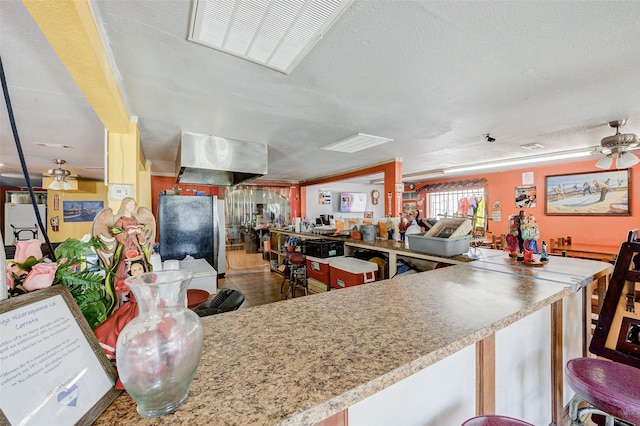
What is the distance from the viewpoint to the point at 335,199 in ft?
29.9

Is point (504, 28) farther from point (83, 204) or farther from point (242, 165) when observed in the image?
point (83, 204)

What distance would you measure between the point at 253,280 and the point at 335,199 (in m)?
4.56

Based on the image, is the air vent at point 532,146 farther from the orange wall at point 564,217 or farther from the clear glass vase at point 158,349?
the clear glass vase at point 158,349

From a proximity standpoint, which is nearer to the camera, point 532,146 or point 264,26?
point 264,26

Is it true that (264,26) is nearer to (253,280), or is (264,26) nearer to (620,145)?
(620,145)

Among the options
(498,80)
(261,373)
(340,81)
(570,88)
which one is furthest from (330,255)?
(261,373)

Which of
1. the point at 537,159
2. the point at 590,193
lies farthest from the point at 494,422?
the point at 590,193

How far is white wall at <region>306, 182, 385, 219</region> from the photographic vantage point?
833 centimetres

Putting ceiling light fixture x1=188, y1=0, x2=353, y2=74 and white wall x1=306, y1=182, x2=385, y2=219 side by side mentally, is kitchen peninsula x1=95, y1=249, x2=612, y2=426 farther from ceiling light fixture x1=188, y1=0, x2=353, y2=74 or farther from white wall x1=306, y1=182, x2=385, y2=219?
white wall x1=306, y1=182, x2=385, y2=219

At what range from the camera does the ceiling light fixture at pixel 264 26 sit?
1.16 metres

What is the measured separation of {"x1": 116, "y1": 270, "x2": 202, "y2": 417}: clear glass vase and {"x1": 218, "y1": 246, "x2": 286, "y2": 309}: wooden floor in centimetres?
351

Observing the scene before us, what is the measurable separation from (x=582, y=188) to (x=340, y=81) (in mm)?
5796

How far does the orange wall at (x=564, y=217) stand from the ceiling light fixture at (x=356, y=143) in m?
4.31

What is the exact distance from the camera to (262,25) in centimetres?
128
